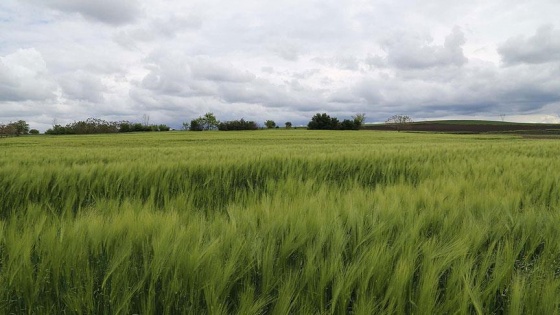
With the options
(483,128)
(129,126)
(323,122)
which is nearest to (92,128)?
(129,126)

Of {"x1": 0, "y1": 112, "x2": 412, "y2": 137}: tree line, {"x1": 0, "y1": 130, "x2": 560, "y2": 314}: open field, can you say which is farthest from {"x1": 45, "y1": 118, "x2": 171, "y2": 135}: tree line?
{"x1": 0, "y1": 130, "x2": 560, "y2": 314}: open field

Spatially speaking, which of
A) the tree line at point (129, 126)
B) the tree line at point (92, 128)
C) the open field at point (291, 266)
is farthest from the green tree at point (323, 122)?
the open field at point (291, 266)

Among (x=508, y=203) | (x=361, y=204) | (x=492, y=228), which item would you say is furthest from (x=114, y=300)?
(x=508, y=203)

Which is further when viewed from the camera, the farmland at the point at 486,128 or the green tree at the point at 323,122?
the green tree at the point at 323,122

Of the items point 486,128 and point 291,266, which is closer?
point 291,266

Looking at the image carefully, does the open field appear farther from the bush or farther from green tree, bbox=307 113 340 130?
green tree, bbox=307 113 340 130

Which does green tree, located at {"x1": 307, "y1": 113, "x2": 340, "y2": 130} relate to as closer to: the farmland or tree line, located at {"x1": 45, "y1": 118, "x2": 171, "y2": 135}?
the farmland

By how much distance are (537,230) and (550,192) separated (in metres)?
1.82

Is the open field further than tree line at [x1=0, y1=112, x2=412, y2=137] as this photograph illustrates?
No

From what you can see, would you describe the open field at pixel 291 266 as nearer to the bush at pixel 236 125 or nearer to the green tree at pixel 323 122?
the bush at pixel 236 125

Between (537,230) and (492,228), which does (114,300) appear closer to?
(492,228)

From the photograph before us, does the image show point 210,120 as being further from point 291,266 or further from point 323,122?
point 291,266

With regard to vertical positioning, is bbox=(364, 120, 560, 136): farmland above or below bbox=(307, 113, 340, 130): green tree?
below

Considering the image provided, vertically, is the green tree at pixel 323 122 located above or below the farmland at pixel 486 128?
above
